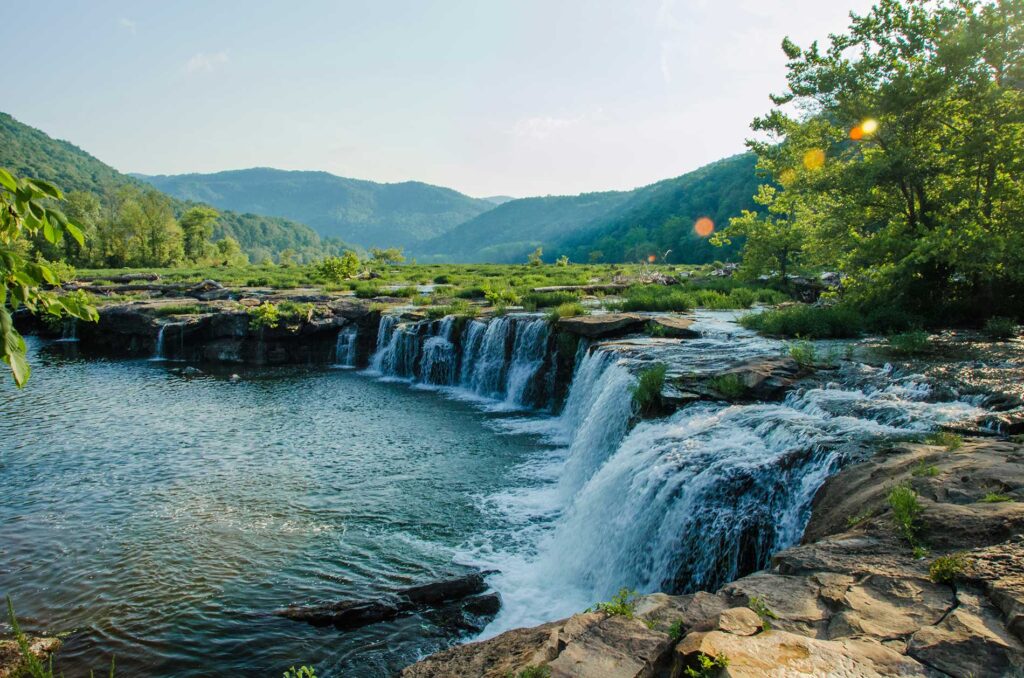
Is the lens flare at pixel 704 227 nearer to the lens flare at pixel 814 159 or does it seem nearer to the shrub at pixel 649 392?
the lens flare at pixel 814 159

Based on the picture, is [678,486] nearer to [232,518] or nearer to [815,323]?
[232,518]

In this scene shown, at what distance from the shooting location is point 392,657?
24.5 ft

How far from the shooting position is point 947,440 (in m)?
7.73

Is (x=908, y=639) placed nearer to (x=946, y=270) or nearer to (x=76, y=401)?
(x=946, y=270)

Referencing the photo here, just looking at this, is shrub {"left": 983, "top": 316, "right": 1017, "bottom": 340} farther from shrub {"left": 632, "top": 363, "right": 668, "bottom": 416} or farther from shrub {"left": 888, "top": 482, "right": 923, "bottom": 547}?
shrub {"left": 888, "top": 482, "right": 923, "bottom": 547}

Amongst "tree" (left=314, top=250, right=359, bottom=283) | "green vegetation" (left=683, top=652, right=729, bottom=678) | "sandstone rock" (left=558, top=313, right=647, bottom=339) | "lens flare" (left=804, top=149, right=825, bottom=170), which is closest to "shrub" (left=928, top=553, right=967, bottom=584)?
"green vegetation" (left=683, top=652, right=729, bottom=678)

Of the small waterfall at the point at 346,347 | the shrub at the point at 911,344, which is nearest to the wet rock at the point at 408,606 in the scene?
the shrub at the point at 911,344

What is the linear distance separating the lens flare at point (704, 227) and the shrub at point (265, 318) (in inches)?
3464

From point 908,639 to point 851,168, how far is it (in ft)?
50.9

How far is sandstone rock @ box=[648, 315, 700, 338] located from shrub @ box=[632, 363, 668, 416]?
585 centimetres

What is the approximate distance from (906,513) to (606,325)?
1390 cm

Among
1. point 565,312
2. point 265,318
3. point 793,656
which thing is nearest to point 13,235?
point 793,656

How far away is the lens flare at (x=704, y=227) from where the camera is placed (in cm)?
10399

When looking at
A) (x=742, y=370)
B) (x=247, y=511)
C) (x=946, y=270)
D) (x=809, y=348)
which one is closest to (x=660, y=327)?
(x=809, y=348)
